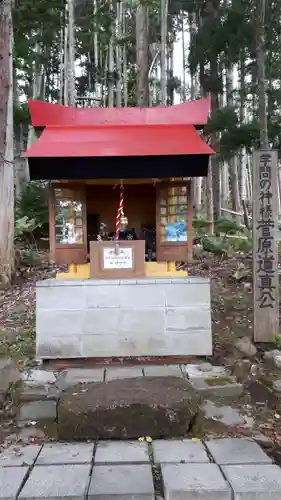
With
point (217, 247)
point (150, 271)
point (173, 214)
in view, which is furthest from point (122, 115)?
point (217, 247)

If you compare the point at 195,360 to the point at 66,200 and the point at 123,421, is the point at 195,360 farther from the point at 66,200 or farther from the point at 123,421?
→ the point at 66,200

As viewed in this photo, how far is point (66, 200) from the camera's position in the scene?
5.29 meters

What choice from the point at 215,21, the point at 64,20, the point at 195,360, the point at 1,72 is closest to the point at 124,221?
the point at 195,360

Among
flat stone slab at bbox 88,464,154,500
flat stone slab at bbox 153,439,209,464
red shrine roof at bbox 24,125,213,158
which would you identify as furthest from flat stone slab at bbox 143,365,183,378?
red shrine roof at bbox 24,125,213,158

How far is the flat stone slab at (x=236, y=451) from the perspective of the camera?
3.18 meters

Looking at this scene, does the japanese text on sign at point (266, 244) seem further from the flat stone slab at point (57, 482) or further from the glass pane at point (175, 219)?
the flat stone slab at point (57, 482)

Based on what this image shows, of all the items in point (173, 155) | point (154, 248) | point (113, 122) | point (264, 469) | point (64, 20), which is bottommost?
point (264, 469)

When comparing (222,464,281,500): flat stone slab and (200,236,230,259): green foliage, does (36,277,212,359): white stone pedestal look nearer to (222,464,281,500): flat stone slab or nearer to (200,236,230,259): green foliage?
(222,464,281,500): flat stone slab

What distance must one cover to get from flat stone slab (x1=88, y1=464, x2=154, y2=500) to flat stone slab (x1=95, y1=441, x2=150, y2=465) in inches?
3.1

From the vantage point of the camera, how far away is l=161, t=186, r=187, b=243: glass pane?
530 cm

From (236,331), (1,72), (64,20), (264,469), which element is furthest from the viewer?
(64,20)

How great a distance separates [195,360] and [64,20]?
12505mm

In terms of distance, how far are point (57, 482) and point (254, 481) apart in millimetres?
1292

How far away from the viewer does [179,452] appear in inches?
131
